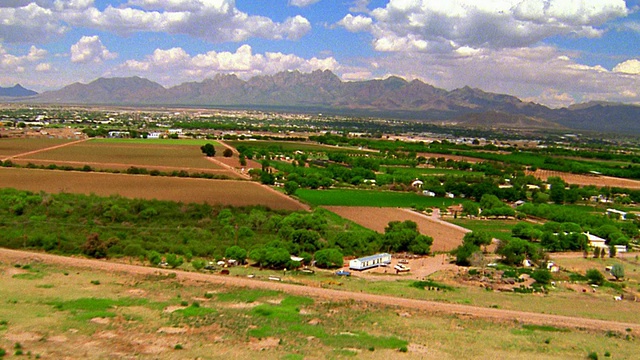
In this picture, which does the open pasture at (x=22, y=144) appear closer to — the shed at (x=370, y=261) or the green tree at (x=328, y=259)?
the green tree at (x=328, y=259)

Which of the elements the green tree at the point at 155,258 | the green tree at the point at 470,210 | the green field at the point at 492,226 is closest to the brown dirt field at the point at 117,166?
the green tree at the point at 470,210

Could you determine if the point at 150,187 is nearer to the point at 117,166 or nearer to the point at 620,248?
the point at 117,166

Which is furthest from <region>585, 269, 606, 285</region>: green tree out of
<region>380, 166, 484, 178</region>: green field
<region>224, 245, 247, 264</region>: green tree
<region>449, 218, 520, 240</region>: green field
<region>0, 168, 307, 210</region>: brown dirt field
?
<region>380, 166, 484, 178</region>: green field

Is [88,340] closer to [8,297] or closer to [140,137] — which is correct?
[8,297]

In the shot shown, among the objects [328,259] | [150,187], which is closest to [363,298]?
[328,259]

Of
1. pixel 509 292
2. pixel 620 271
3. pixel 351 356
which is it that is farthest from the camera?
pixel 620 271

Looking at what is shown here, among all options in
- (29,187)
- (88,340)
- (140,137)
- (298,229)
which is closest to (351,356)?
(88,340)
